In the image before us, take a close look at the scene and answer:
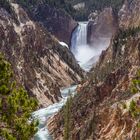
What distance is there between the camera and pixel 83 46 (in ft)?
526

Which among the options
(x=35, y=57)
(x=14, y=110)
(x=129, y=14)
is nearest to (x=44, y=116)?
(x=35, y=57)

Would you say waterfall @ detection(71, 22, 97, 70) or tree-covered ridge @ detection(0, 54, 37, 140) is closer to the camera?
tree-covered ridge @ detection(0, 54, 37, 140)

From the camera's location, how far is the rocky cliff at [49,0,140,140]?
49719 millimetres

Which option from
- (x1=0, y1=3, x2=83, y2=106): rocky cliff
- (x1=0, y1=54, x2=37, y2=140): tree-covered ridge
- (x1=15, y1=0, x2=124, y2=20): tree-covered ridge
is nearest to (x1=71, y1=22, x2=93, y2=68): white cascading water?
(x1=15, y1=0, x2=124, y2=20): tree-covered ridge

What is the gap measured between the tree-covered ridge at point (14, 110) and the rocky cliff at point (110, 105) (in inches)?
399

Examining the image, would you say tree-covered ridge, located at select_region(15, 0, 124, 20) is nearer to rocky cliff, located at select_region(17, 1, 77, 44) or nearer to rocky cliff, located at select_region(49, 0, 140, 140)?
rocky cliff, located at select_region(17, 1, 77, 44)

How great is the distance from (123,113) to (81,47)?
111m

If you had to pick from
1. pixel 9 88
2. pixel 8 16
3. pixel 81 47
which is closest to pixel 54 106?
pixel 8 16

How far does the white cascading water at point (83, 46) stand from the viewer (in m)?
156

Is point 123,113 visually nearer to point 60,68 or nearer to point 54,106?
point 54,106

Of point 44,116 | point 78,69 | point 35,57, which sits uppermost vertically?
point 35,57

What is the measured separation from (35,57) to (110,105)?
54.3 m

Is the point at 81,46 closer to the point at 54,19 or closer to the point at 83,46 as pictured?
the point at 83,46

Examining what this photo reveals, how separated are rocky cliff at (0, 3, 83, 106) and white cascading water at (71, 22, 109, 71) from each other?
26.8 m
